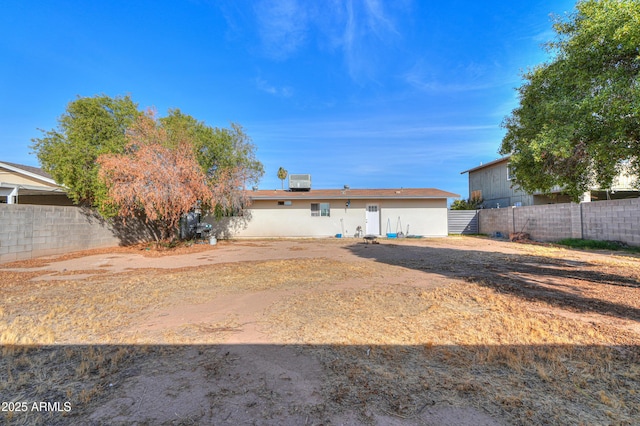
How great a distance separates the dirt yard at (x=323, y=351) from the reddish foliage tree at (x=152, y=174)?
473 centimetres

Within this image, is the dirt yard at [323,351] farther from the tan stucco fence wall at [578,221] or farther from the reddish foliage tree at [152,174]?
the tan stucco fence wall at [578,221]

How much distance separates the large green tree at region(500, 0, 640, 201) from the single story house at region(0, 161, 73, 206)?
1700 cm

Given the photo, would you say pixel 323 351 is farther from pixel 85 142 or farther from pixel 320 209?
pixel 320 209

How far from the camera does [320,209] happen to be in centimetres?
1803

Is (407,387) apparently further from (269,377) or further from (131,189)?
(131,189)

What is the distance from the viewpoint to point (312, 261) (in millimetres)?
8992

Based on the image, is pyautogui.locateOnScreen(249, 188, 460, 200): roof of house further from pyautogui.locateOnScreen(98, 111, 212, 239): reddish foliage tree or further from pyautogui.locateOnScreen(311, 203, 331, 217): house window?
pyautogui.locateOnScreen(98, 111, 212, 239): reddish foliage tree

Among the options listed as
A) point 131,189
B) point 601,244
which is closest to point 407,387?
point 131,189

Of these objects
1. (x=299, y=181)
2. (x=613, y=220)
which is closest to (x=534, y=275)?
(x=613, y=220)

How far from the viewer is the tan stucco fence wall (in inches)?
420

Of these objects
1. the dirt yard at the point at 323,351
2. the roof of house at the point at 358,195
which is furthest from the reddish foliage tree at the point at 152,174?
the roof of house at the point at 358,195

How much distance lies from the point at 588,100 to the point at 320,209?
14296 mm

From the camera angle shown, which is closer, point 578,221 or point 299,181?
point 578,221

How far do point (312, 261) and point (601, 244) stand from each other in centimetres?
1166
